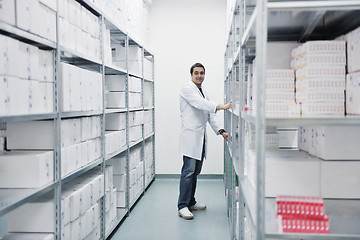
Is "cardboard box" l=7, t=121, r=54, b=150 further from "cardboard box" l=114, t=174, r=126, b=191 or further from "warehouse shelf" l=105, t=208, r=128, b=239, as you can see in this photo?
"cardboard box" l=114, t=174, r=126, b=191

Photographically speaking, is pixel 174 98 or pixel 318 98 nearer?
pixel 318 98

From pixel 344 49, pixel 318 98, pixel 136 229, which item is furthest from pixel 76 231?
pixel 344 49

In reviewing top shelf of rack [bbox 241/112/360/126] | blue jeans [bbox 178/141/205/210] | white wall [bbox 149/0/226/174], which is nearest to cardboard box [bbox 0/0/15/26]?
top shelf of rack [bbox 241/112/360/126]

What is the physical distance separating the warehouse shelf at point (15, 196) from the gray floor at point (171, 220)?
1.53m

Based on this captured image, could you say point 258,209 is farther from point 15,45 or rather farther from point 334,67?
point 15,45

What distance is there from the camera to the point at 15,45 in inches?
65.9

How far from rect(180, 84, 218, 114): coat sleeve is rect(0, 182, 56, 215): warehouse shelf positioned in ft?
6.60

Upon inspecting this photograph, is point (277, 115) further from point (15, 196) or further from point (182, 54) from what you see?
point (182, 54)

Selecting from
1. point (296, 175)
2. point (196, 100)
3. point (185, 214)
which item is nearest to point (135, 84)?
point (196, 100)

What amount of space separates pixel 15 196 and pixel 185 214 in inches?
89.8

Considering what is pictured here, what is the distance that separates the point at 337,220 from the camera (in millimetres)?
1428

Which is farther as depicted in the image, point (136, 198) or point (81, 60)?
point (136, 198)

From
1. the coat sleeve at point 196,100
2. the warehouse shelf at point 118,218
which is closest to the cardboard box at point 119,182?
the warehouse shelf at point 118,218

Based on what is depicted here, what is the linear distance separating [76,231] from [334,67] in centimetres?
195
